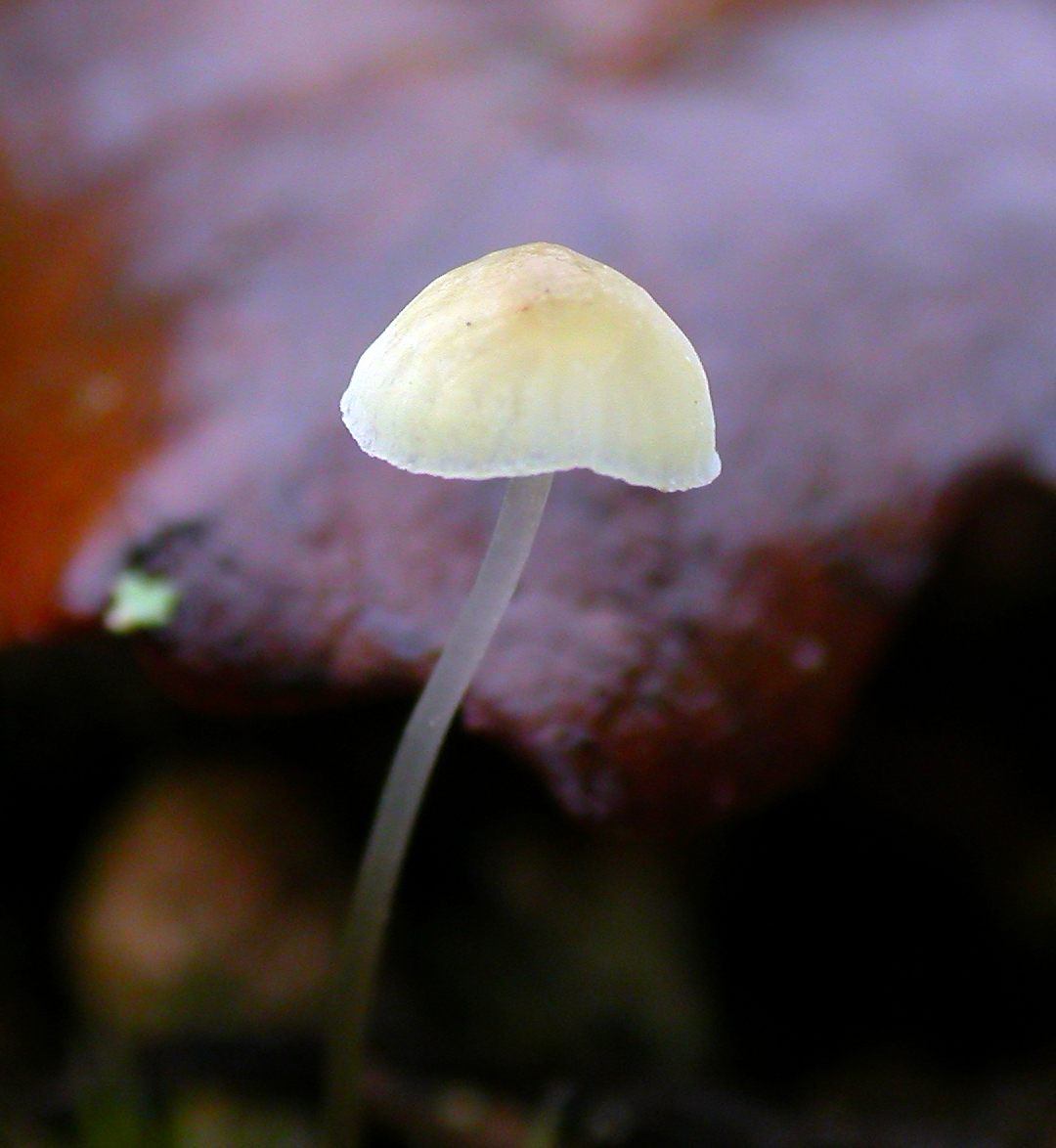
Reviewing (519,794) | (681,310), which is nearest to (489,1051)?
(519,794)

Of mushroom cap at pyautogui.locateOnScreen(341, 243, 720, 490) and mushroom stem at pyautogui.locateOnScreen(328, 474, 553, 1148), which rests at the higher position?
mushroom cap at pyautogui.locateOnScreen(341, 243, 720, 490)

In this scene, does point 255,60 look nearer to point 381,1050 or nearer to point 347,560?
point 347,560

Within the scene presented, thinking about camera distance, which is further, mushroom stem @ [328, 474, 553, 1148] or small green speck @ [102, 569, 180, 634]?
small green speck @ [102, 569, 180, 634]

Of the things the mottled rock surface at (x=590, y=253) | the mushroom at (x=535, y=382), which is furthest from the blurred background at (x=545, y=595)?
the mushroom at (x=535, y=382)

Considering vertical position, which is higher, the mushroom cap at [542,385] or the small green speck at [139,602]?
the mushroom cap at [542,385]

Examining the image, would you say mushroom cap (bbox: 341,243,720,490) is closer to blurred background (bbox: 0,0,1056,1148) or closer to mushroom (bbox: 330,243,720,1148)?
mushroom (bbox: 330,243,720,1148)

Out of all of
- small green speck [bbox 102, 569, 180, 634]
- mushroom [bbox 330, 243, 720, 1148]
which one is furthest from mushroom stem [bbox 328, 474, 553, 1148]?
small green speck [bbox 102, 569, 180, 634]

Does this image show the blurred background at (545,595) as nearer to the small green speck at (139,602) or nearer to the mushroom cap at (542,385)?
the small green speck at (139,602)
